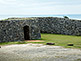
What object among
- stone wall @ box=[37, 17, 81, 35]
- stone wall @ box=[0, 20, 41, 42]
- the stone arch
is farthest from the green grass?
stone wall @ box=[37, 17, 81, 35]

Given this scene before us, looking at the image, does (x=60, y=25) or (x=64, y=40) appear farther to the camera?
(x=60, y=25)

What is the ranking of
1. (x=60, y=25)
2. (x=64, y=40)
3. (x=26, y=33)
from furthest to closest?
(x=60, y=25) < (x=26, y=33) < (x=64, y=40)

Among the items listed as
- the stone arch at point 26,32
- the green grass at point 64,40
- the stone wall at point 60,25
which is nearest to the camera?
the green grass at point 64,40

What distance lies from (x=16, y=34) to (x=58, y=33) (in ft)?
35.4

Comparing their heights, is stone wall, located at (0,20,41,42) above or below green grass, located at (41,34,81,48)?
above

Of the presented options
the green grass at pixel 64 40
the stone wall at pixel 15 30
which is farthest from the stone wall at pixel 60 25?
the stone wall at pixel 15 30

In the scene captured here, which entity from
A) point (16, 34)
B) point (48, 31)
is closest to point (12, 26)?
point (16, 34)

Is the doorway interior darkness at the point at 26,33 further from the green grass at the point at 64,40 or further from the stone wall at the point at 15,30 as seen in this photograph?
the green grass at the point at 64,40

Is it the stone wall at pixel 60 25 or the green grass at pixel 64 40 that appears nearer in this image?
the green grass at pixel 64 40

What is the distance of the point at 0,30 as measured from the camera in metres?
24.1

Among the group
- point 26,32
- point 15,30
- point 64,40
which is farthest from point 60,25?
point 15,30

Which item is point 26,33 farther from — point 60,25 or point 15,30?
point 60,25

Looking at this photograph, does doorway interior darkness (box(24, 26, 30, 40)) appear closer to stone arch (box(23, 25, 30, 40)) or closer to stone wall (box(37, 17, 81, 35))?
stone arch (box(23, 25, 30, 40))

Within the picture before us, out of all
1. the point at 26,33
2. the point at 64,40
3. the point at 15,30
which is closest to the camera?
the point at 64,40
